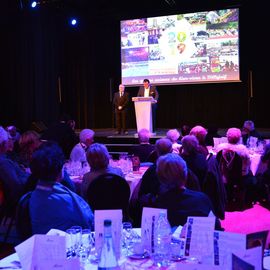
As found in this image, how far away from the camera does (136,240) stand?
2277 mm

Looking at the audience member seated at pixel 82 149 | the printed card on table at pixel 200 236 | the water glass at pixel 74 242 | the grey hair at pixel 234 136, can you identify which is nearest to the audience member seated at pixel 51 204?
the water glass at pixel 74 242

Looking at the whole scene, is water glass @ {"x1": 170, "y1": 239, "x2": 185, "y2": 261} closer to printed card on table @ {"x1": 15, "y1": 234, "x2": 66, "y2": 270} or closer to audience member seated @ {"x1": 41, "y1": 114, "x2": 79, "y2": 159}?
printed card on table @ {"x1": 15, "y1": 234, "x2": 66, "y2": 270}

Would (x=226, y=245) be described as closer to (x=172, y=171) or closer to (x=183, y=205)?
(x=183, y=205)

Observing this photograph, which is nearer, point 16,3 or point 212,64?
point 16,3

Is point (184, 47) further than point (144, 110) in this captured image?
Yes

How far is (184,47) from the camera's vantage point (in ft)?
37.4

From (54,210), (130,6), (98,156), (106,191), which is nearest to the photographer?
(54,210)

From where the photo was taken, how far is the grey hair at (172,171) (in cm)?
281

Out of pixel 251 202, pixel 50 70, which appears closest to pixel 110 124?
pixel 50 70

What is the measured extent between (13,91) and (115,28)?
3.82 meters

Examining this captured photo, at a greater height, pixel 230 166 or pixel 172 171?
pixel 172 171

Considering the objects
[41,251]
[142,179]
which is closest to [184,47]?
[142,179]

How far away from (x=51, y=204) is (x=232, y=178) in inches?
151

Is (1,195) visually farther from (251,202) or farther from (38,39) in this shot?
(38,39)
